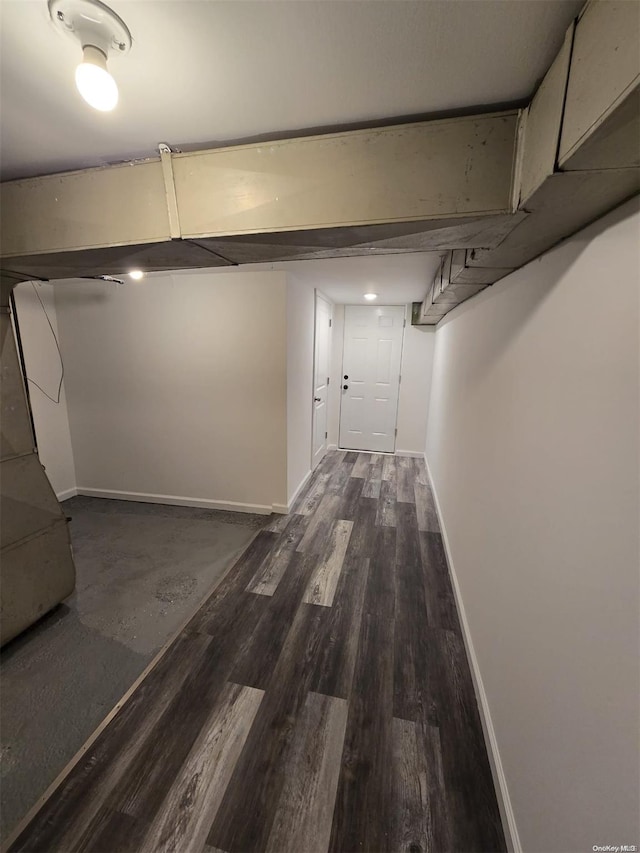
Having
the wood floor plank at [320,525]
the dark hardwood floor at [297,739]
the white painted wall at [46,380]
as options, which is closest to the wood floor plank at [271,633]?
the dark hardwood floor at [297,739]

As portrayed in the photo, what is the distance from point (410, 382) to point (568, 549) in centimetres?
399

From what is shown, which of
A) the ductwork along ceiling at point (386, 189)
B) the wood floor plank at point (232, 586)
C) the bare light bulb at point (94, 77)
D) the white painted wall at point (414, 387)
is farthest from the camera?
the white painted wall at point (414, 387)

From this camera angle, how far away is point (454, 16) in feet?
2.25

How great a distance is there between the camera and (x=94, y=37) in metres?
0.74

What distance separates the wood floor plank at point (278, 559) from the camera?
86.0 inches

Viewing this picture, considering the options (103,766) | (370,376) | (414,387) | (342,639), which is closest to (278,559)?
(342,639)

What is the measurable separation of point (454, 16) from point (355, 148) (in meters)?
0.39

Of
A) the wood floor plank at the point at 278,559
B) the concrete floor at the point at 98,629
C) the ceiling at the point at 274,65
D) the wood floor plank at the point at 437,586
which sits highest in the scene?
the ceiling at the point at 274,65

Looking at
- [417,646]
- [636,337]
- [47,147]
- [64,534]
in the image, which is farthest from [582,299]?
[64,534]

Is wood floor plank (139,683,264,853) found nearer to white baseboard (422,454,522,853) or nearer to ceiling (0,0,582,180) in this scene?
white baseboard (422,454,522,853)

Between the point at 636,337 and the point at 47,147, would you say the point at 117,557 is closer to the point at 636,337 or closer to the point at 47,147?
the point at 47,147

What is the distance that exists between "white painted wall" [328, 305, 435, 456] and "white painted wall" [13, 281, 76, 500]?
10.9 ft

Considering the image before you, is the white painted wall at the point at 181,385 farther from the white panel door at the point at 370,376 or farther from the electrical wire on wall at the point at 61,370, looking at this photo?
the white panel door at the point at 370,376

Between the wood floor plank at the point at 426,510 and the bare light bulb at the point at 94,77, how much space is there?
3.15m
